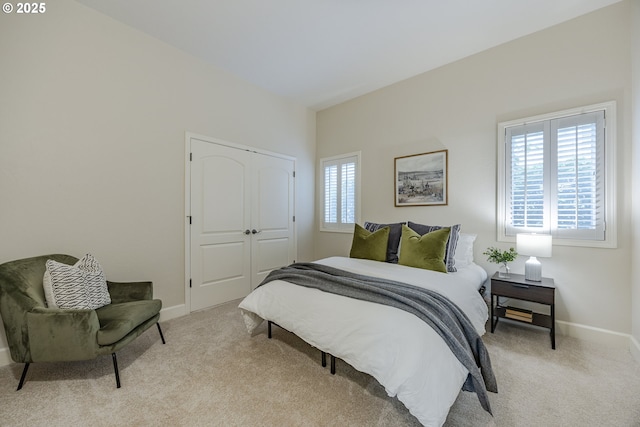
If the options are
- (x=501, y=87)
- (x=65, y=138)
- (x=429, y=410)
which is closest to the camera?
(x=429, y=410)

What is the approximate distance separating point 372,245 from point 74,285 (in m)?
2.71

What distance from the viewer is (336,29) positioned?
2.68 meters

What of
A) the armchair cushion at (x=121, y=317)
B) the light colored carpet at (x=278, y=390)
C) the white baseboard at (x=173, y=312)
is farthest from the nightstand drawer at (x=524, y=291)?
the white baseboard at (x=173, y=312)

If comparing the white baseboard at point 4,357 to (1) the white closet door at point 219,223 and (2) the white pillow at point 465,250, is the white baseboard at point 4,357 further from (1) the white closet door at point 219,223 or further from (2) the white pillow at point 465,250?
(2) the white pillow at point 465,250

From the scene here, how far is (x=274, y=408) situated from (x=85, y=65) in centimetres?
335

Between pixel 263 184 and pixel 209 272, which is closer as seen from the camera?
pixel 209 272

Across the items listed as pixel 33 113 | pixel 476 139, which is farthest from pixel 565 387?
pixel 33 113

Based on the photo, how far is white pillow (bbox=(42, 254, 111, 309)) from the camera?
1896mm

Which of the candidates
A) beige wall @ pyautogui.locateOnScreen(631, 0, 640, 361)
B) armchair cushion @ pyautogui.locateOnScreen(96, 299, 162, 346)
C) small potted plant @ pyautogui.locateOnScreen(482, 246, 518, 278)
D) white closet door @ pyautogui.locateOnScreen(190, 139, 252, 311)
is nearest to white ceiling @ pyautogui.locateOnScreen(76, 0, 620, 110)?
beige wall @ pyautogui.locateOnScreen(631, 0, 640, 361)

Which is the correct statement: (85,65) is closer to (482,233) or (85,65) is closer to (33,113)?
(33,113)

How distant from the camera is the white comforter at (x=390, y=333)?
129 cm

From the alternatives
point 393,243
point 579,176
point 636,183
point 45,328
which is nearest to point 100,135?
point 45,328

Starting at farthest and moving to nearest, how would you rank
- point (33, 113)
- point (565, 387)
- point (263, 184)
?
1. point (263, 184)
2. point (33, 113)
3. point (565, 387)

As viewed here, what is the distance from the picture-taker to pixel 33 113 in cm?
219
